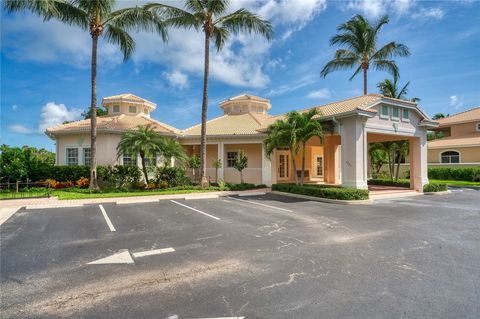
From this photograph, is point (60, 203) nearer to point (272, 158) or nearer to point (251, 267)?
point (251, 267)

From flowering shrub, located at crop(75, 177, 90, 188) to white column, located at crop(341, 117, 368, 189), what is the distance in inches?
678

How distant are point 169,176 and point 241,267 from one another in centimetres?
1574

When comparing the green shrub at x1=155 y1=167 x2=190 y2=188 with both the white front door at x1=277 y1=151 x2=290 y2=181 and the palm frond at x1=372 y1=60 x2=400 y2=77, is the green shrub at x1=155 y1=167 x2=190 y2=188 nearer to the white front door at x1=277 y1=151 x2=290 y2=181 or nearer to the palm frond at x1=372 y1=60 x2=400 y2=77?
the white front door at x1=277 y1=151 x2=290 y2=181

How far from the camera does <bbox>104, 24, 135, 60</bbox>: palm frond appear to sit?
18719mm

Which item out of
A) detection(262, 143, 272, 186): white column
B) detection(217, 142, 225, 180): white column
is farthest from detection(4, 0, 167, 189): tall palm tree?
detection(262, 143, 272, 186): white column

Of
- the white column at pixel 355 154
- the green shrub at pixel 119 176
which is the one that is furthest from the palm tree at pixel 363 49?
the green shrub at pixel 119 176

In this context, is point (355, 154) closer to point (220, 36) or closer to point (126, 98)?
point (220, 36)

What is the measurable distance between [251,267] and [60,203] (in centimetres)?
1204

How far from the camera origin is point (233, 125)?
80.1 ft

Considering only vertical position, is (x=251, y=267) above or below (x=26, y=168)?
below

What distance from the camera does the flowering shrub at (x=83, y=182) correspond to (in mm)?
18438

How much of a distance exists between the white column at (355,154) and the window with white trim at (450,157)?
2197 centimetres

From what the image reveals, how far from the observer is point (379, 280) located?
4574mm

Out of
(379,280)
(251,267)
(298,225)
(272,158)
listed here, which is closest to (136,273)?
(251,267)
